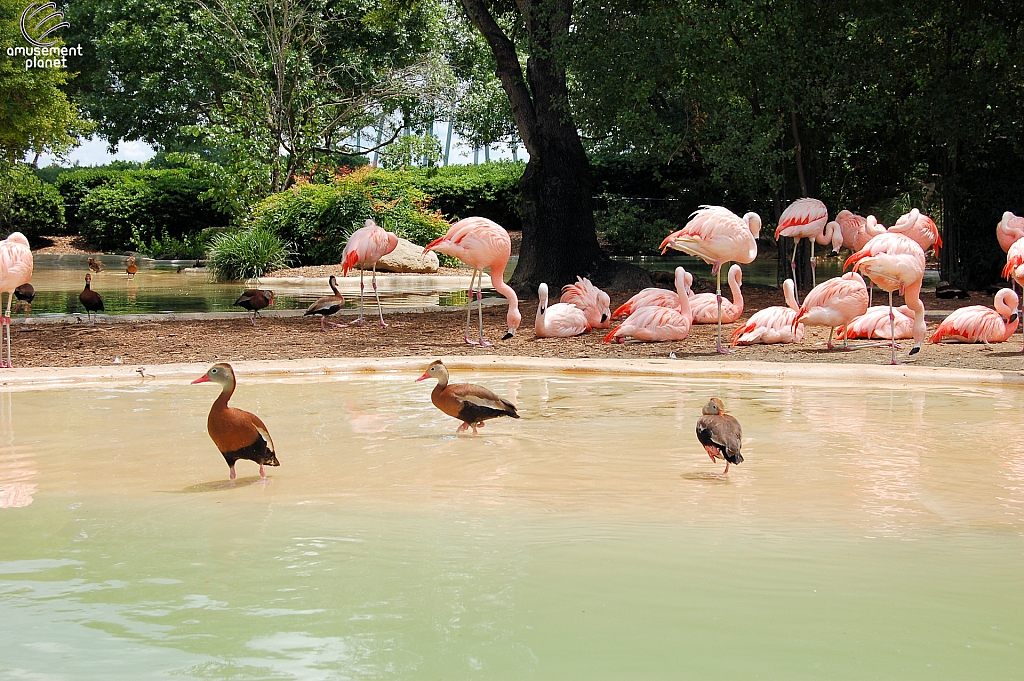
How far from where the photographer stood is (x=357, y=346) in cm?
1207

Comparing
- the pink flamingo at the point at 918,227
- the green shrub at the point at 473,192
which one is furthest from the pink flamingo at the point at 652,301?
the green shrub at the point at 473,192

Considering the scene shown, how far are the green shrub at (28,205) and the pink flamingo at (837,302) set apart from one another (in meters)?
29.8

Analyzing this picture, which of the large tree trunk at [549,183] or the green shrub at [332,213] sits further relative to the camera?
the green shrub at [332,213]

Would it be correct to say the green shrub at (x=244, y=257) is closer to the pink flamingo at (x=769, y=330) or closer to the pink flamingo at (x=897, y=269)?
the pink flamingo at (x=769, y=330)

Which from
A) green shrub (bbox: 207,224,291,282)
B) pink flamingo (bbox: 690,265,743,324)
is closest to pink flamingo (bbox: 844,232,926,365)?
pink flamingo (bbox: 690,265,743,324)

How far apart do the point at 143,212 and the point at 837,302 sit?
28431mm

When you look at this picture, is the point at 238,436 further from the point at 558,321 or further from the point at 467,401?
the point at 558,321

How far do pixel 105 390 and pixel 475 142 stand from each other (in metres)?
36.1

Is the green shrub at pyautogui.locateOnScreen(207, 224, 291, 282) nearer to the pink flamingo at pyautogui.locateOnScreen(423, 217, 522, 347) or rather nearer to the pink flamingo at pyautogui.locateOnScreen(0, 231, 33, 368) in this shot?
the pink flamingo at pyautogui.locateOnScreen(423, 217, 522, 347)

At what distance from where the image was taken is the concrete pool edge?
923 centimetres

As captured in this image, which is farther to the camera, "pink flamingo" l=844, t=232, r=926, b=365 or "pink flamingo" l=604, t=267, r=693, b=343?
"pink flamingo" l=604, t=267, r=693, b=343

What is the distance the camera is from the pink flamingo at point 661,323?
12133mm

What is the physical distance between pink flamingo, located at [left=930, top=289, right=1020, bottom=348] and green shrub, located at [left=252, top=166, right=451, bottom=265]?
15529 millimetres

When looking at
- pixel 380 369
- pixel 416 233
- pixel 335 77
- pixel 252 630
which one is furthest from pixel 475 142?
pixel 252 630
